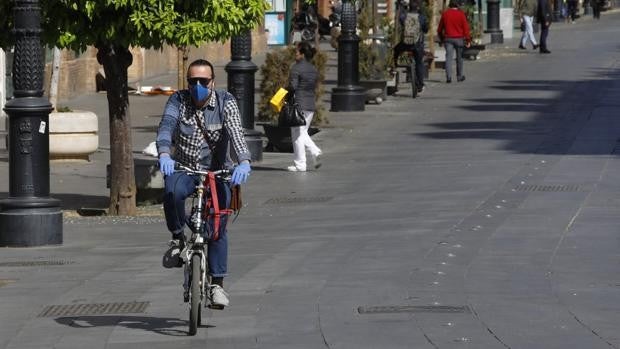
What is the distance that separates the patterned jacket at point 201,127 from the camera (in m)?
10.5

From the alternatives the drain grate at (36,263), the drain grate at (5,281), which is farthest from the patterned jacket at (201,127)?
the drain grate at (36,263)

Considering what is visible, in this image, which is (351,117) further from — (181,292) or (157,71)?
(181,292)

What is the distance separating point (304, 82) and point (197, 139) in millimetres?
11625

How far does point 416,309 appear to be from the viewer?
10938 mm

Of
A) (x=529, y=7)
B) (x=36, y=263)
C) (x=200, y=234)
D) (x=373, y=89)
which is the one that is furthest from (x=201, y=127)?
(x=529, y=7)

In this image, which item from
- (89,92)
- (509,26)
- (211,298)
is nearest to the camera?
(211,298)

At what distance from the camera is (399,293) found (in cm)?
1159

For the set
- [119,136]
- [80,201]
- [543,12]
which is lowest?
[80,201]

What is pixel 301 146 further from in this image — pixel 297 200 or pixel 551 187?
pixel 551 187

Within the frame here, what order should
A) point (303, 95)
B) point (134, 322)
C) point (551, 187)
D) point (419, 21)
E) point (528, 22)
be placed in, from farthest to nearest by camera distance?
point (528, 22) < point (419, 21) < point (303, 95) < point (551, 187) < point (134, 322)

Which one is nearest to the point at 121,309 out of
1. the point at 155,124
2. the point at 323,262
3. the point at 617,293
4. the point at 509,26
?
the point at 323,262

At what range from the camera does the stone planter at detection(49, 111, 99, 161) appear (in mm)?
22594

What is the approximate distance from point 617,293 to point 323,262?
103 inches

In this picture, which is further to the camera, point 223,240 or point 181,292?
point 181,292
